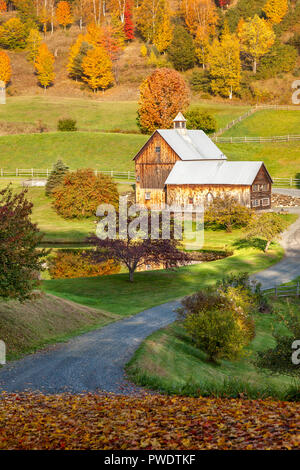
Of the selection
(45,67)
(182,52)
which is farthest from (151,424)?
(45,67)

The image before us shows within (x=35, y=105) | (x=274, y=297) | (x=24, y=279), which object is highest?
(x=35, y=105)

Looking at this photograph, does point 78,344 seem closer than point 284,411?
No

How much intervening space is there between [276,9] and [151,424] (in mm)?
153914

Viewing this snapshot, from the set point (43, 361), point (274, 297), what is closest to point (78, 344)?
point (43, 361)

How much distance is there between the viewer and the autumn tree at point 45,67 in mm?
138750

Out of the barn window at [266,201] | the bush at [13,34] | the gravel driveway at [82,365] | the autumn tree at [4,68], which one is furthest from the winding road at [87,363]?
the bush at [13,34]

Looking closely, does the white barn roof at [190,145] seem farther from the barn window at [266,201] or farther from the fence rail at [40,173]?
the fence rail at [40,173]

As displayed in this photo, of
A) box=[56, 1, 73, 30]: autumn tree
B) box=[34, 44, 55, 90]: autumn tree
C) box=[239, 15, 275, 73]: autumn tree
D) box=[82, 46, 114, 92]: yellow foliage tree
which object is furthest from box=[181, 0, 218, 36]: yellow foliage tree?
box=[34, 44, 55, 90]: autumn tree

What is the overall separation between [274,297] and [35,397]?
79.0ft

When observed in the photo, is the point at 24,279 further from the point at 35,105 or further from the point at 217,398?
the point at 35,105

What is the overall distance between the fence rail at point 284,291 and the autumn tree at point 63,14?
151123 millimetres

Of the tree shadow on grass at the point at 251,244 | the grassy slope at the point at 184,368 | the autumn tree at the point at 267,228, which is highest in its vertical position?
the autumn tree at the point at 267,228

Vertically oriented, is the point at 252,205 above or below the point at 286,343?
above

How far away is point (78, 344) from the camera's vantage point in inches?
980
